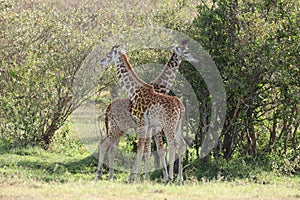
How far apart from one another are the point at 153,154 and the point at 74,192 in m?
4.95

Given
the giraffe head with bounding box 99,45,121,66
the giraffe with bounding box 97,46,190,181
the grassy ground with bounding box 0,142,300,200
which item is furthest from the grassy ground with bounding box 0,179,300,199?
the giraffe head with bounding box 99,45,121,66

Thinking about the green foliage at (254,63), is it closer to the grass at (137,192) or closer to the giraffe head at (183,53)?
the giraffe head at (183,53)

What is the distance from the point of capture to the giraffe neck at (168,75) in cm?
1137

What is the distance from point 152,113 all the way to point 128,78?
1.03m

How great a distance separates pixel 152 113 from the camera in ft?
34.9

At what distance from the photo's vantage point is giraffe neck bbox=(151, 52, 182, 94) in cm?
1137

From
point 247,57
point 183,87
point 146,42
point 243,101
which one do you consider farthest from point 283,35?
point 146,42

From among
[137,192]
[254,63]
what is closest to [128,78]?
[254,63]

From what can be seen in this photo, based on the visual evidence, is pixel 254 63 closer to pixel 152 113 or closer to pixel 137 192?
pixel 152 113

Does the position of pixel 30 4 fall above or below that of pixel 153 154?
above

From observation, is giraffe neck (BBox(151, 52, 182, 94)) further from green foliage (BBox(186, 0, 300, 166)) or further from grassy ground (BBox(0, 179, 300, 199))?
grassy ground (BBox(0, 179, 300, 199))

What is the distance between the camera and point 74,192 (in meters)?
8.33

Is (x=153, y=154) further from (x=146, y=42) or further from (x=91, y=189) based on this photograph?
(x=91, y=189)

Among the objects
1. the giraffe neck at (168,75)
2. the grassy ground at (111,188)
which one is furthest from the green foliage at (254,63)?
the grassy ground at (111,188)
